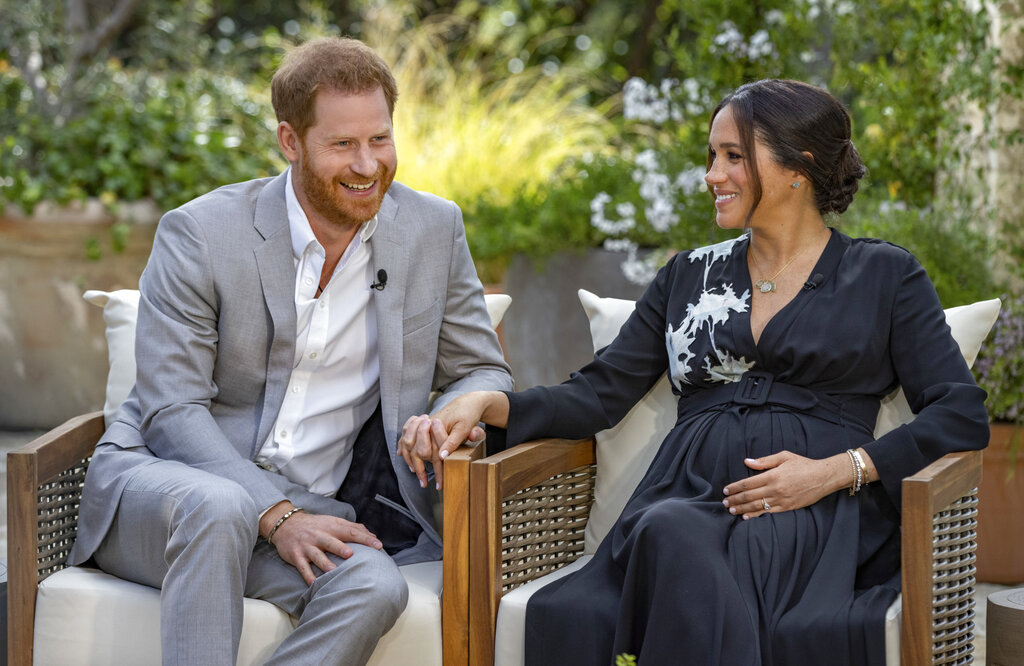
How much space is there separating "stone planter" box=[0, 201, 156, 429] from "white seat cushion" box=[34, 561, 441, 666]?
3.62m

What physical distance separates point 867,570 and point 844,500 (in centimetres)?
14

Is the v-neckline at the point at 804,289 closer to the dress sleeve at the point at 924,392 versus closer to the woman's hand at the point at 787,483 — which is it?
the dress sleeve at the point at 924,392

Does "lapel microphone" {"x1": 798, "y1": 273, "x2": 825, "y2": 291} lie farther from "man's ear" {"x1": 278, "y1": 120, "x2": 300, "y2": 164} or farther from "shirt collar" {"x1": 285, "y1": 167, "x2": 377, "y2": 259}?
"man's ear" {"x1": 278, "y1": 120, "x2": 300, "y2": 164}

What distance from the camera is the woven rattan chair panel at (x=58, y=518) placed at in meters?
2.50

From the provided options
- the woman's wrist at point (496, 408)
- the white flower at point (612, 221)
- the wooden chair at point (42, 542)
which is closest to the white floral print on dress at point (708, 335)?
the woman's wrist at point (496, 408)

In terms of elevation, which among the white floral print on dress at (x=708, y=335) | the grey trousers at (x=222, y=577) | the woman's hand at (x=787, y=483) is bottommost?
the grey trousers at (x=222, y=577)

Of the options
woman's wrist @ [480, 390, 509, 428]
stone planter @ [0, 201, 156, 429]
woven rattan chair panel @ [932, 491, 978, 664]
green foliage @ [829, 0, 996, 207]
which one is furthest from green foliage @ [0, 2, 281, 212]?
woven rattan chair panel @ [932, 491, 978, 664]

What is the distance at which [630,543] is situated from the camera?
91.6 inches

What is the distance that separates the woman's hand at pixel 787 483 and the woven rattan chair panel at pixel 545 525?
44 cm

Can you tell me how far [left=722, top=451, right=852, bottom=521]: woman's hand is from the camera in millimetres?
2354

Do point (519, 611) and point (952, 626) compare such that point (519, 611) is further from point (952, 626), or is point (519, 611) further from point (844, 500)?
point (952, 626)

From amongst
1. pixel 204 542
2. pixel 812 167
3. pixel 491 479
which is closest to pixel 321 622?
pixel 204 542

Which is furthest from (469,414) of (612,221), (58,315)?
(58,315)

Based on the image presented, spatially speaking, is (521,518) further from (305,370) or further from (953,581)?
(953,581)
